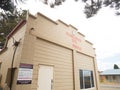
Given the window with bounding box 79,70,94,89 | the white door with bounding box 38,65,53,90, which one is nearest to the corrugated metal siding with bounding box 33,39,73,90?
the white door with bounding box 38,65,53,90

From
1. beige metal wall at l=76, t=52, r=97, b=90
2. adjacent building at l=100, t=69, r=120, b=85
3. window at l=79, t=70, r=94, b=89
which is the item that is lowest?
adjacent building at l=100, t=69, r=120, b=85

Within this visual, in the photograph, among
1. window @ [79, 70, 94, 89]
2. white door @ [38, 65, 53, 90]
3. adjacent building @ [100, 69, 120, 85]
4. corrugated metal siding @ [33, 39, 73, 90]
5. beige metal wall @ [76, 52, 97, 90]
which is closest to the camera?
white door @ [38, 65, 53, 90]

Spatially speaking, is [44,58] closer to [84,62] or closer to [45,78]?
[45,78]

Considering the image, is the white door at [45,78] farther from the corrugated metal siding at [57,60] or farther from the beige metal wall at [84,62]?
the beige metal wall at [84,62]

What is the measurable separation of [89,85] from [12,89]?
732cm

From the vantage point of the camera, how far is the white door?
5.68 m

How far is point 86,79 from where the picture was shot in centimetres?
970

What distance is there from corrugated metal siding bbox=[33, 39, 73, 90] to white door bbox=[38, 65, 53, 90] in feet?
0.91

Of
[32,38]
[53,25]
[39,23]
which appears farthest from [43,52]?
[53,25]

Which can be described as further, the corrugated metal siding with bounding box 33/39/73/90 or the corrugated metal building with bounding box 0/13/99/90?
the corrugated metal siding with bounding box 33/39/73/90

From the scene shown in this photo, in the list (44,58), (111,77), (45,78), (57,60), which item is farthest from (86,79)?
(111,77)

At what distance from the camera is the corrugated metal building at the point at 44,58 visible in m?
5.00

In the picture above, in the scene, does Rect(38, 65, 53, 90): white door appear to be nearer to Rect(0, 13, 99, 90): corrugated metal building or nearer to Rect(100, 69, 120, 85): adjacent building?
Rect(0, 13, 99, 90): corrugated metal building

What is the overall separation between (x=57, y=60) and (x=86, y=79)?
4.23m
